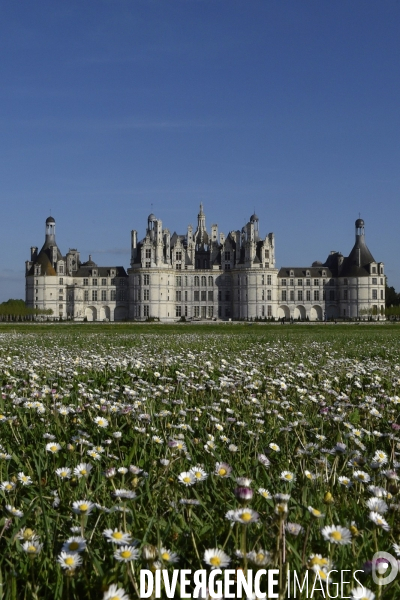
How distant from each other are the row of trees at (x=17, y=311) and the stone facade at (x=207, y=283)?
289 cm

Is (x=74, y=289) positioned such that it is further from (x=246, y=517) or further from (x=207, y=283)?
(x=246, y=517)

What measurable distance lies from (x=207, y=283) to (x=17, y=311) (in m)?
30.5

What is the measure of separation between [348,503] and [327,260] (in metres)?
102

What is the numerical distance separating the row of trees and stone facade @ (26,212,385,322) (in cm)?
289

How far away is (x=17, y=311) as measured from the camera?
88.6 m

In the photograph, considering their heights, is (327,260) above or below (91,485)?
above

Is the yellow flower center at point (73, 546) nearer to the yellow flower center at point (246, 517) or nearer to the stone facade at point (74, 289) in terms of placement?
the yellow flower center at point (246, 517)

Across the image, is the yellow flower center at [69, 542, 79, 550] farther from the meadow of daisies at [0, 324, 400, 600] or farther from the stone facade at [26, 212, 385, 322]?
the stone facade at [26, 212, 385, 322]

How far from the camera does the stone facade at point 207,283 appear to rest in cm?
9312

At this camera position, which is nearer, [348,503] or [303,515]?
[303,515]

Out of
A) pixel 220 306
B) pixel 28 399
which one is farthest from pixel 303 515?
pixel 220 306

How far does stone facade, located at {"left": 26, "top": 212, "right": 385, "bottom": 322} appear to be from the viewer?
306 ft

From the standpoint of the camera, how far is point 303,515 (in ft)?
8.30

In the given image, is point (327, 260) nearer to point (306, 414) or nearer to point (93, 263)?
point (93, 263)
